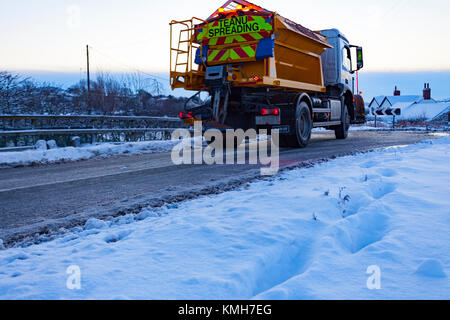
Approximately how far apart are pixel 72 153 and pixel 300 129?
616 centimetres

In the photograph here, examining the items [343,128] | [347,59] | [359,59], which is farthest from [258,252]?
[359,59]

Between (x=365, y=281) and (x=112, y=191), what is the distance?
12.3 ft

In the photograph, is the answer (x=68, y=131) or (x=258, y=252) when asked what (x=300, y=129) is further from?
(x=258, y=252)

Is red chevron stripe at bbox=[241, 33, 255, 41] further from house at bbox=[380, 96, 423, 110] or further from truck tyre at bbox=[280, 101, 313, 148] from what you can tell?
house at bbox=[380, 96, 423, 110]

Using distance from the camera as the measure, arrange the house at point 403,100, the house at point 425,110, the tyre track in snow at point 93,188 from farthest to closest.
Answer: the house at point 403,100, the house at point 425,110, the tyre track in snow at point 93,188

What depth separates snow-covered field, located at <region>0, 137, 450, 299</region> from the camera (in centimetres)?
189

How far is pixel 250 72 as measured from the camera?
9086mm

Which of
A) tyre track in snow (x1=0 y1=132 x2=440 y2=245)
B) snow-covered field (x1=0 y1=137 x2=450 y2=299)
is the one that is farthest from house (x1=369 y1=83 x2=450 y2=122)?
snow-covered field (x1=0 y1=137 x2=450 y2=299)

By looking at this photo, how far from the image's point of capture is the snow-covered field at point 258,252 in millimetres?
1894

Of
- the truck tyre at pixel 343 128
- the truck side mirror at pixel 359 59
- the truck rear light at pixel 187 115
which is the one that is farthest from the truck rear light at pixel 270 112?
the truck side mirror at pixel 359 59

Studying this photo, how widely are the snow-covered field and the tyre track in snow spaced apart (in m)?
0.53

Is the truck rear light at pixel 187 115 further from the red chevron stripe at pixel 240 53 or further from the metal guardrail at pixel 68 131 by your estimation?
the metal guardrail at pixel 68 131

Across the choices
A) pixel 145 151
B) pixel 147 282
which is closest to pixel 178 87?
pixel 145 151

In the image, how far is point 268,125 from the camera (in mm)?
9797
